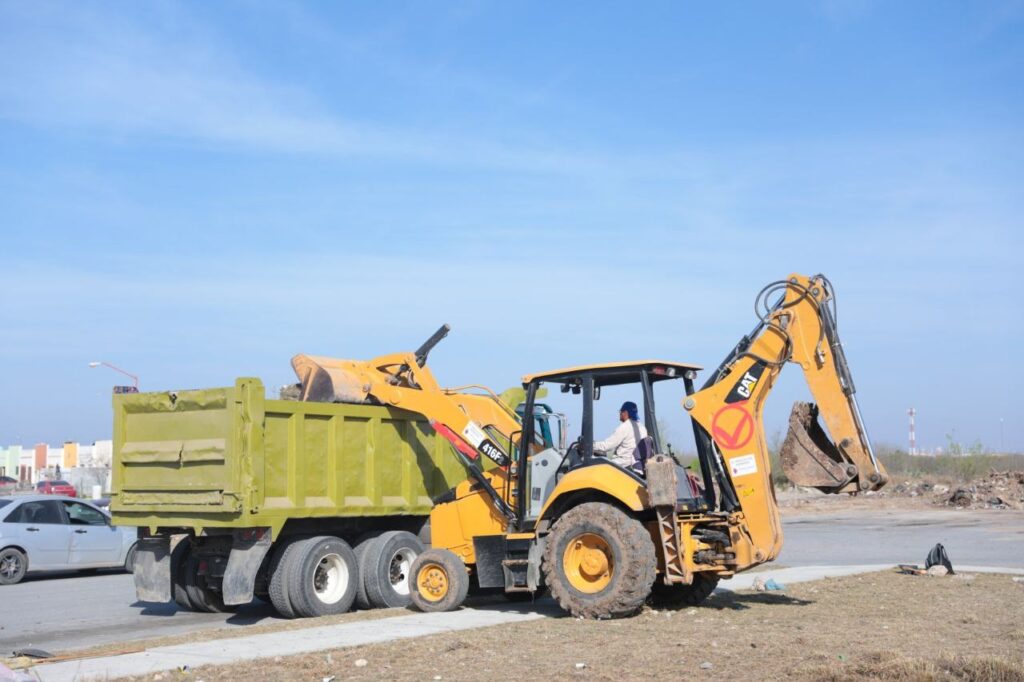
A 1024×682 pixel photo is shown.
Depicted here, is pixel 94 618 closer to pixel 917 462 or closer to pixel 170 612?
pixel 170 612

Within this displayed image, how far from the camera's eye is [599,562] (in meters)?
11.8

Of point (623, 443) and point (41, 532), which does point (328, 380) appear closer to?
→ point (623, 443)

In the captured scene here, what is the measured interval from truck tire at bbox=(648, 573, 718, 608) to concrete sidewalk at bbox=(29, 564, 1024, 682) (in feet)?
3.89

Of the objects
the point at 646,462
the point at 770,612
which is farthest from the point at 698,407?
the point at 770,612

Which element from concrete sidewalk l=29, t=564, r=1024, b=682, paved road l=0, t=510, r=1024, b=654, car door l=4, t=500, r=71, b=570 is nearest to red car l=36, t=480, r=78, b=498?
paved road l=0, t=510, r=1024, b=654

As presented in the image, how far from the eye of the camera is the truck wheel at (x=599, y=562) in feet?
37.3

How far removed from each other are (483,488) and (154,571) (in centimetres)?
403

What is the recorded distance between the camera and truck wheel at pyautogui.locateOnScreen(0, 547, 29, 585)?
59.5 ft

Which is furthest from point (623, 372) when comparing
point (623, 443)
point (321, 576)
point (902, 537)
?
point (902, 537)

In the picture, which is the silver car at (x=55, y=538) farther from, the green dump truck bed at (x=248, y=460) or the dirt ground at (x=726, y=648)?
the dirt ground at (x=726, y=648)

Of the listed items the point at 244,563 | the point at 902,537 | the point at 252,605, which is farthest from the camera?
the point at 902,537

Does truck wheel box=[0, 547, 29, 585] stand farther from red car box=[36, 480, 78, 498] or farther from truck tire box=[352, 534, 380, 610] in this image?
red car box=[36, 480, 78, 498]

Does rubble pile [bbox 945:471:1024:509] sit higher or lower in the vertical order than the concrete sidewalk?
higher

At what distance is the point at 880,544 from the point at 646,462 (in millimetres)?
15721
